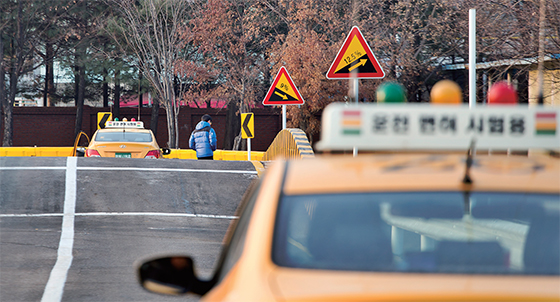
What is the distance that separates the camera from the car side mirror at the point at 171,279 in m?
2.85

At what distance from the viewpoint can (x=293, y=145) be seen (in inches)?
532

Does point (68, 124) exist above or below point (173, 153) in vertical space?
above

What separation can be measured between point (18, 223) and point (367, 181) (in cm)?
950

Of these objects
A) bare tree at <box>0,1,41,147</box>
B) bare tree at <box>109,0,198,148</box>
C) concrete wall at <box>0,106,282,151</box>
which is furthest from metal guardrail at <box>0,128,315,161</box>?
concrete wall at <box>0,106,282,151</box>

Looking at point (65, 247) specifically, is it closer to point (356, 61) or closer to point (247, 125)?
point (356, 61)

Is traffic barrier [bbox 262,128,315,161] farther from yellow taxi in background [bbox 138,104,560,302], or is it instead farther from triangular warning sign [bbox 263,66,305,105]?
yellow taxi in background [bbox 138,104,560,302]

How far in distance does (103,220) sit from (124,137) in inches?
255

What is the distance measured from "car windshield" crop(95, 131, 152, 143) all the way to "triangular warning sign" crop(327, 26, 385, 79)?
900cm

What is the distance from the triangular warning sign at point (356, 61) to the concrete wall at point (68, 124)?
2817 centimetres

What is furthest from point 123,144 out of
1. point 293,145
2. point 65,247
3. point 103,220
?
point 65,247

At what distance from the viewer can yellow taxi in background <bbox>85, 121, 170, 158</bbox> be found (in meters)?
16.8

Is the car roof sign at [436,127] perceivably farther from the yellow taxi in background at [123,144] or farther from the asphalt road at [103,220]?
the yellow taxi in background at [123,144]

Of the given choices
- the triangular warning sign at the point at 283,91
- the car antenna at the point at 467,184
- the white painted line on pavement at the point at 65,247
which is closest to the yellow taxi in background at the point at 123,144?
the white painted line on pavement at the point at 65,247

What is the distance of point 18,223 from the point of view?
10922 mm
